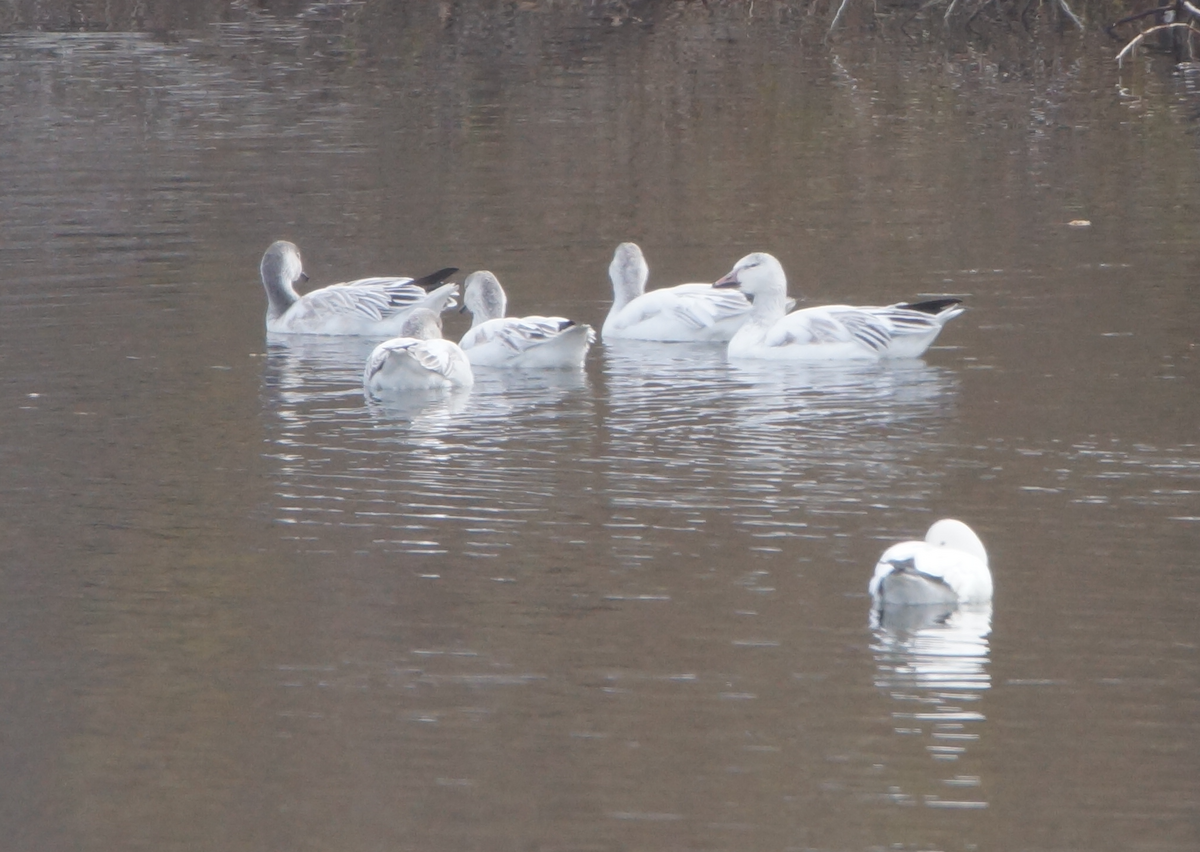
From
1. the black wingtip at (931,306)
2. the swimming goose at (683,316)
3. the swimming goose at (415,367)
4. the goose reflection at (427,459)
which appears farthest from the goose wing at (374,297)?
the black wingtip at (931,306)

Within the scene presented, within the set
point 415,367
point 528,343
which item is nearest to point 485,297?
point 528,343

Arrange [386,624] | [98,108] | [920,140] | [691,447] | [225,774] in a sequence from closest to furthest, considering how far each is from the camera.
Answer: [225,774], [386,624], [691,447], [920,140], [98,108]

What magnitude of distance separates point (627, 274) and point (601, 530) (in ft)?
17.8

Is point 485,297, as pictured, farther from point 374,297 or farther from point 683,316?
point 683,316

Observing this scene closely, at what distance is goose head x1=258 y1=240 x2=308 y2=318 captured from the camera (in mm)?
13961

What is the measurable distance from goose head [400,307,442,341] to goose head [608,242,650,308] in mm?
1590

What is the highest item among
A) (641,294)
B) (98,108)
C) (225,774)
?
(98,108)

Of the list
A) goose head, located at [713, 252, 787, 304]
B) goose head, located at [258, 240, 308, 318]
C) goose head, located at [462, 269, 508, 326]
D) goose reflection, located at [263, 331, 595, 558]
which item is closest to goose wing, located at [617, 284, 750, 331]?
goose head, located at [713, 252, 787, 304]

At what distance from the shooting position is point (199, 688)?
21.6ft

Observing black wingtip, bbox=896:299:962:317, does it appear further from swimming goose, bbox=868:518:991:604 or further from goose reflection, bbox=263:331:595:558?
swimming goose, bbox=868:518:991:604

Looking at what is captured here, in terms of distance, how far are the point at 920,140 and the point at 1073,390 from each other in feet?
36.8

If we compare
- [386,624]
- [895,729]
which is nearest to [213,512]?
[386,624]

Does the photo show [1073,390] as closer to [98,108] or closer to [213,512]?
[213,512]

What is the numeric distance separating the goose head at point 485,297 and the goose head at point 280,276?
4.92 feet
